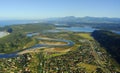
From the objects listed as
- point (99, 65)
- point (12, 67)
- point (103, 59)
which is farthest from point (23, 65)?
point (103, 59)

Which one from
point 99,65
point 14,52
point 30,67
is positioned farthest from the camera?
point 14,52

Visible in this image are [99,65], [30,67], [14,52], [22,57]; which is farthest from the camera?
[14,52]

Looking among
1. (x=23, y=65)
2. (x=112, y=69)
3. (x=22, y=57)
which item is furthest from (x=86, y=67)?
(x=22, y=57)

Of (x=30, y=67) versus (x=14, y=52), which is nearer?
(x=30, y=67)

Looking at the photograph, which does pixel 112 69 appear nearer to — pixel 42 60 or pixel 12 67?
pixel 42 60

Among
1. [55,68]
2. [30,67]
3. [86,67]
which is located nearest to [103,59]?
[86,67]

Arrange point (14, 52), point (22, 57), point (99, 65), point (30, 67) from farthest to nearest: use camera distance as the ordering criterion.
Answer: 1. point (14, 52)
2. point (22, 57)
3. point (99, 65)
4. point (30, 67)

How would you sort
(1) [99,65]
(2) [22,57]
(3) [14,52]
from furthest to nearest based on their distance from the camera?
1. (3) [14,52]
2. (2) [22,57]
3. (1) [99,65]

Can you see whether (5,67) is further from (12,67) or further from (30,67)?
(30,67)

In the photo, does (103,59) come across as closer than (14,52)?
Yes
